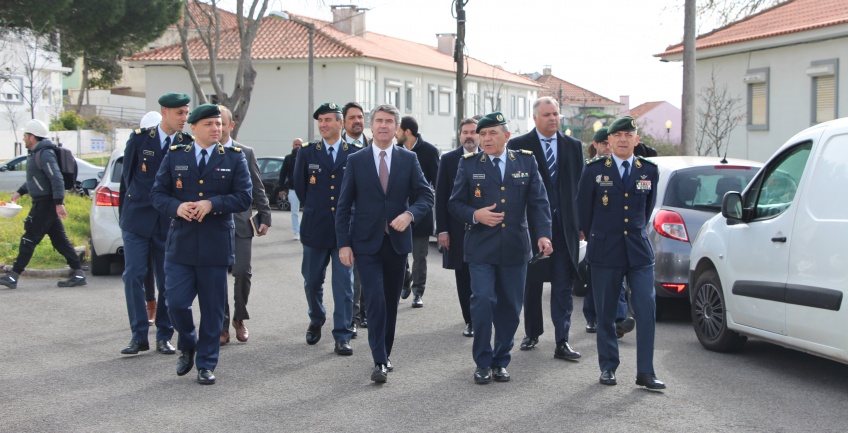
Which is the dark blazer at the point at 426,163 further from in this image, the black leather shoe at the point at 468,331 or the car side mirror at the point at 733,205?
the car side mirror at the point at 733,205

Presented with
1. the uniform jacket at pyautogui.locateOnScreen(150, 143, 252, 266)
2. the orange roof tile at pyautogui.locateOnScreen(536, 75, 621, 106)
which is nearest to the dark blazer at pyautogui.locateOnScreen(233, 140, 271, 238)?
the uniform jacket at pyautogui.locateOnScreen(150, 143, 252, 266)

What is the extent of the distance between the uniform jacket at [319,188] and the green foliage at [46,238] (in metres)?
6.39

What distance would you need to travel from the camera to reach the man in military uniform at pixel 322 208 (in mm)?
8508

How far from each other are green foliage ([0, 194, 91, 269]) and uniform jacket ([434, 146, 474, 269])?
24.2 feet

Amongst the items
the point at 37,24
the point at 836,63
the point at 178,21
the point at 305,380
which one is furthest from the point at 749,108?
the point at 305,380

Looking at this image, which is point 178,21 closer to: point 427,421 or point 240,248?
point 240,248

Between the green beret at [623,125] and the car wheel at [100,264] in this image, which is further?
the car wheel at [100,264]

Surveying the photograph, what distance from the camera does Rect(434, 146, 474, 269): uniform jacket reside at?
7.91 metres

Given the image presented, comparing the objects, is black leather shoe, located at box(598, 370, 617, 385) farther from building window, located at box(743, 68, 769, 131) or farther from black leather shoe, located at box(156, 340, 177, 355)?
building window, located at box(743, 68, 769, 131)

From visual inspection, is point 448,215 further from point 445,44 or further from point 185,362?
point 445,44

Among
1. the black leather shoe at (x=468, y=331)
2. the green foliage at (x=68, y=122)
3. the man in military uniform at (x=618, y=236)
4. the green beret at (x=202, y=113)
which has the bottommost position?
the black leather shoe at (x=468, y=331)

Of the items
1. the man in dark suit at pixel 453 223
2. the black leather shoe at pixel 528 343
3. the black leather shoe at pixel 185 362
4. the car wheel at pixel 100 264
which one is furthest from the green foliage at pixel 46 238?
the black leather shoe at pixel 528 343

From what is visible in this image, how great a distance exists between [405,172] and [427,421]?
6.69 feet

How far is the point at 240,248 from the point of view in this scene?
874 centimetres
